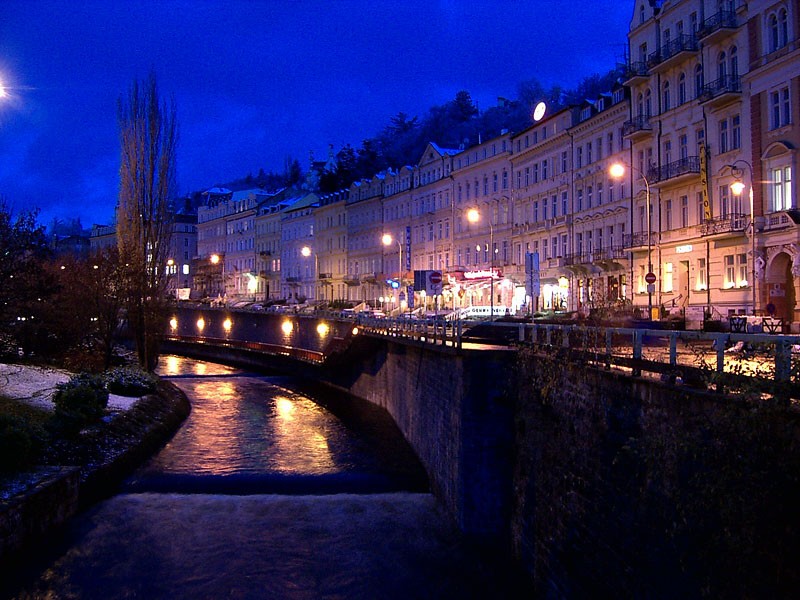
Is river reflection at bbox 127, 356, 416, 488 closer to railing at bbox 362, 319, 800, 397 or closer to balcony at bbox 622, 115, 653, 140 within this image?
railing at bbox 362, 319, 800, 397

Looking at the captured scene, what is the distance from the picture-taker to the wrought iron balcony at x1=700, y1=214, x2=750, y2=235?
36469 mm

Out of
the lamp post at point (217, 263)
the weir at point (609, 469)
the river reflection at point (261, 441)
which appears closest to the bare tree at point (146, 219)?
the river reflection at point (261, 441)

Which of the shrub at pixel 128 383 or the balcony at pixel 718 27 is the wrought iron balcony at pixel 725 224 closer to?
the balcony at pixel 718 27

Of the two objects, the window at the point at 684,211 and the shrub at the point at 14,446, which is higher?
the window at the point at 684,211

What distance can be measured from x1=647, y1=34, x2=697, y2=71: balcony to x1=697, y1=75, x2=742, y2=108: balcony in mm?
2989

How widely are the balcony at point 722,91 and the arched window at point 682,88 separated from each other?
3126 millimetres

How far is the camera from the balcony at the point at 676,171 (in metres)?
41.1

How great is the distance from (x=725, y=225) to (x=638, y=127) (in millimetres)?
10714

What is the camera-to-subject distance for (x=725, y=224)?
37.8m

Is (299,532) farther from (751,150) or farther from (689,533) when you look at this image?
(751,150)

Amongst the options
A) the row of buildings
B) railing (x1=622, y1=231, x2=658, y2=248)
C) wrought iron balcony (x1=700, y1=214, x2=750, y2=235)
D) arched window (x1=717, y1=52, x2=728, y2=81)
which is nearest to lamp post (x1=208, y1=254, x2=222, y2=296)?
the row of buildings

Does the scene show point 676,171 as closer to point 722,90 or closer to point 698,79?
point 698,79

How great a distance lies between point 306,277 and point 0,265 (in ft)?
283

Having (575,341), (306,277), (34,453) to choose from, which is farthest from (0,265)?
(306,277)
